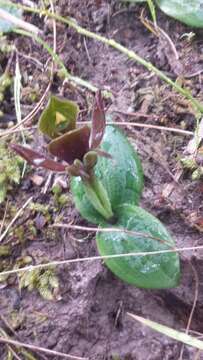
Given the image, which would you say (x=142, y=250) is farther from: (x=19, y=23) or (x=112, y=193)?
(x=19, y=23)

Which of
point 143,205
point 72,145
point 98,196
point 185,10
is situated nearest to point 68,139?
point 72,145

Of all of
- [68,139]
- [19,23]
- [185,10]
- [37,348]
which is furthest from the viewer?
[19,23]

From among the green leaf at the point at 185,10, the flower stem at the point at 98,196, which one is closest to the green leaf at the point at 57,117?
the flower stem at the point at 98,196

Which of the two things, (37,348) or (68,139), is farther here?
(37,348)

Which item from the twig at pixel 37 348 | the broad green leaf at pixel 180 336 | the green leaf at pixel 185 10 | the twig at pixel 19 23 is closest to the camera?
the broad green leaf at pixel 180 336

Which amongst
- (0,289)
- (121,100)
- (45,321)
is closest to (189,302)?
(45,321)

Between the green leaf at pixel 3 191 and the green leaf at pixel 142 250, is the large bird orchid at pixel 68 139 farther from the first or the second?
the green leaf at pixel 3 191

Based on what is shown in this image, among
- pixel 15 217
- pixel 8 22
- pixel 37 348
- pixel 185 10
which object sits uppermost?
pixel 185 10
